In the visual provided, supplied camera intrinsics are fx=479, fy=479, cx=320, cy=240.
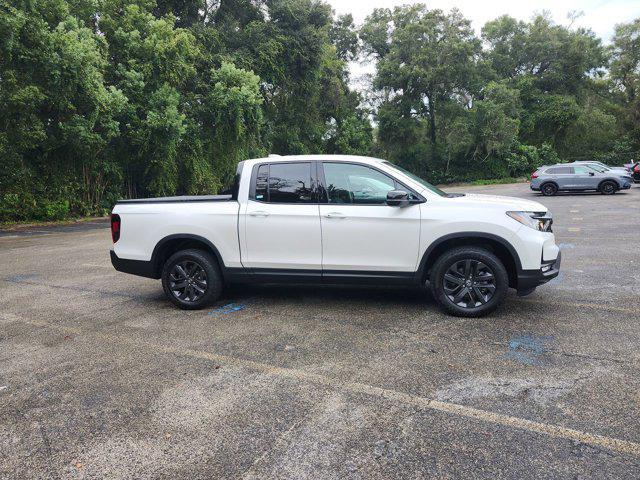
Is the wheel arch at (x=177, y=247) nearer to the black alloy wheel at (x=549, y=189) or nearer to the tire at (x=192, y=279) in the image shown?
the tire at (x=192, y=279)

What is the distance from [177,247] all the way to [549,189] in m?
22.1

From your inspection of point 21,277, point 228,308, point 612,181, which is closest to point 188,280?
point 228,308

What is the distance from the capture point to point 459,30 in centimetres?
4147

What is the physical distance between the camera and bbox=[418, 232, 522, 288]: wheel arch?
5.08m

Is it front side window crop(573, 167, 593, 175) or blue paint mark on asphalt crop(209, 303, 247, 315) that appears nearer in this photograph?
blue paint mark on asphalt crop(209, 303, 247, 315)

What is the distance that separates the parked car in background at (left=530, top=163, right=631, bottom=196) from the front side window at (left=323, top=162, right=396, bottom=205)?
2102cm

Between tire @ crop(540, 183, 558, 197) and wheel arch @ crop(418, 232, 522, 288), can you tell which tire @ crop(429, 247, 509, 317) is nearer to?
wheel arch @ crop(418, 232, 522, 288)

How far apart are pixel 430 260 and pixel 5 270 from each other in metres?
7.89

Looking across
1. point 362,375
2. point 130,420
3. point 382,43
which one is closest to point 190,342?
point 130,420

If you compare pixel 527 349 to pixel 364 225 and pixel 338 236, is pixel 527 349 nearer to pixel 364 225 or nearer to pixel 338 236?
pixel 364 225

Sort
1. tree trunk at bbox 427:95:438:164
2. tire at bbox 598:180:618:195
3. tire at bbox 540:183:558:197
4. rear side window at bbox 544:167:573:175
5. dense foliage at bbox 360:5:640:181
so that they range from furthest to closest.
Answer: tree trunk at bbox 427:95:438:164, dense foliage at bbox 360:5:640:181, tire at bbox 540:183:558:197, rear side window at bbox 544:167:573:175, tire at bbox 598:180:618:195

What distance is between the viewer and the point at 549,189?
2362 centimetres

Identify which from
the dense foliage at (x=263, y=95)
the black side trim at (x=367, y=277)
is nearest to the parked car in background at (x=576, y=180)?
the dense foliage at (x=263, y=95)

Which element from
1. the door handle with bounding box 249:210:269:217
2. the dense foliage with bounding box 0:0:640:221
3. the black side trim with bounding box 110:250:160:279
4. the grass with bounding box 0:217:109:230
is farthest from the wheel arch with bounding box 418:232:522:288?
the grass with bounding box 0:217:109:230
